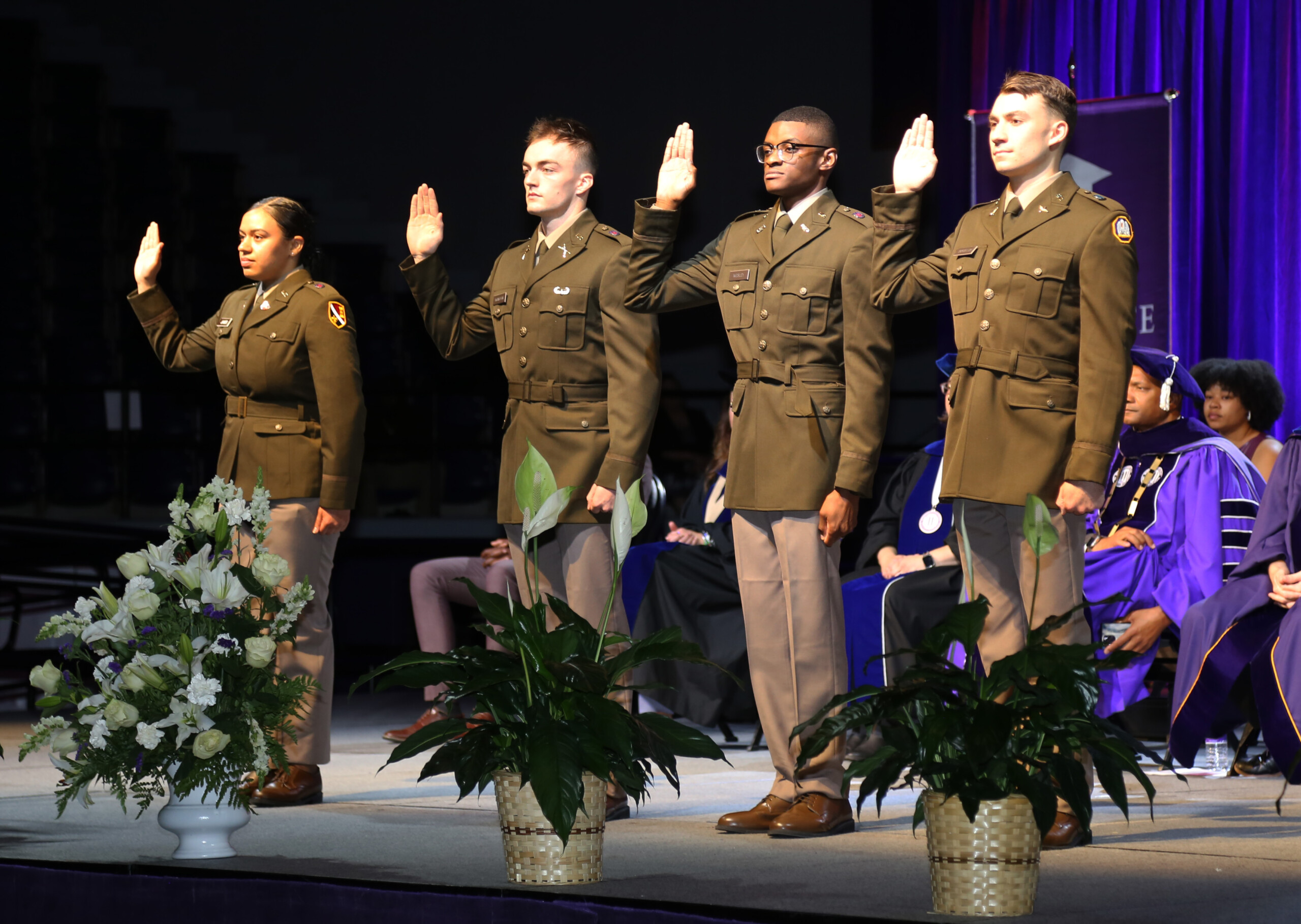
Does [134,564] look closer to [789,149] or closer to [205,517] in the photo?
[205,517]

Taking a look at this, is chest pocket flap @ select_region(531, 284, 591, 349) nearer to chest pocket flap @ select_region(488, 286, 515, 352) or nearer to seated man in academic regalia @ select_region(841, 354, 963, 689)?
chest pocket flap @ select_region(488, 286, 515, 352)

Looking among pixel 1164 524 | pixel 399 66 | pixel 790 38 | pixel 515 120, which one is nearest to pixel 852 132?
pixel 790 38

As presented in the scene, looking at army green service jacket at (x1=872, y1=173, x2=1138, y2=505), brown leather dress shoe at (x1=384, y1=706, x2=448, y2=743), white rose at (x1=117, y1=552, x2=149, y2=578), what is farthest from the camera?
brown leather dress shoe at (x1=384, y1=706, x2=448, y2=743)

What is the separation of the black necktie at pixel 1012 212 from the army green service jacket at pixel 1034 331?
0.05 feet

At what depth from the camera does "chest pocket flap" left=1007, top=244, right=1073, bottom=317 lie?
2.94 metres

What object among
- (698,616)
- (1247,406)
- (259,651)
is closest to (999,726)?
(259,651)

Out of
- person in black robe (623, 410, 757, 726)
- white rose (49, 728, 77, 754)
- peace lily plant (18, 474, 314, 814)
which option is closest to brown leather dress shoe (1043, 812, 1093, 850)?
peace lily plant (18, 474, 314, 814)

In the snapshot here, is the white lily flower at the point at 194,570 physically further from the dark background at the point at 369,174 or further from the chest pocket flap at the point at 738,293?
the dark background at the point at 369,174

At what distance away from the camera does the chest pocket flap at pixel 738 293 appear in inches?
127

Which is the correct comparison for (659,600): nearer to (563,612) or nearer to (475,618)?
(475,618)

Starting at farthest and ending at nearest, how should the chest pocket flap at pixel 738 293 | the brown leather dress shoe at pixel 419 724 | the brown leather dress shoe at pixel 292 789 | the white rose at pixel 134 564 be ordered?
1. the brown leather dress shoe at pixel 419 724
2. the brown leather dress shoe at pixel 292 789
3. the chest pocket flap at pixel 738 293
4. the white rose at pixel 134 564

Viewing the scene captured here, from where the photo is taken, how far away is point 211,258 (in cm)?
752

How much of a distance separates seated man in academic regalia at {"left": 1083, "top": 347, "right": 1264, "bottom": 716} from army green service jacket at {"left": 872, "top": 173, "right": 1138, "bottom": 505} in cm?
157

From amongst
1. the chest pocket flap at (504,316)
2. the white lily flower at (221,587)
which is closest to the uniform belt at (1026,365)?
the chest pocket flap at (504,316)
